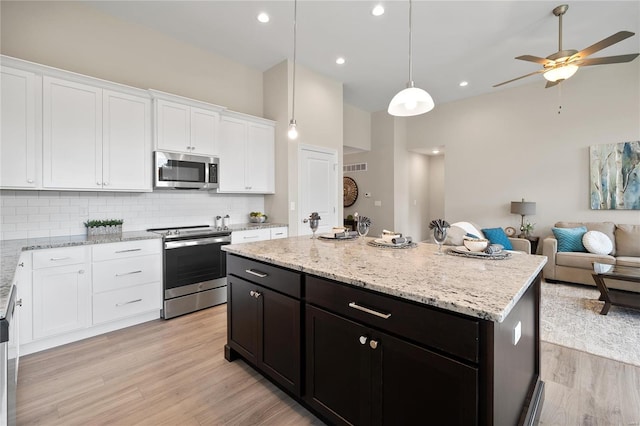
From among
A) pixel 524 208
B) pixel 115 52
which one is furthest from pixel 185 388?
pixel 524 208

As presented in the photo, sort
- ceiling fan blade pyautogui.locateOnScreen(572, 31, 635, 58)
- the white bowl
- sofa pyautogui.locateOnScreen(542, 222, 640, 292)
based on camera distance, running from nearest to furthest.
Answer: the white bowl, ceiling fan blade pyautogui.locateOnScreen(572, 31, 635, 58), sofa pyautogui.locateOnScreen(542, 222, 640, 292)

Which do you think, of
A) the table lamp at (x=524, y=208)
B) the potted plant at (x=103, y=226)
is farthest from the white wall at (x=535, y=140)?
the potted plant at (x=103, y=226)

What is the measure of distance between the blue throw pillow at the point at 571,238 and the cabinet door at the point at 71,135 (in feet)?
20.6

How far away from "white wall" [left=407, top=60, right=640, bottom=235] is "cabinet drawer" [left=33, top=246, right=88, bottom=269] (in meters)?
6.43

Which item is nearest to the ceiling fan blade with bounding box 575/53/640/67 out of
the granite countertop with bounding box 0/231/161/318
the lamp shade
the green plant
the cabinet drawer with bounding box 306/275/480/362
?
the lamp shade

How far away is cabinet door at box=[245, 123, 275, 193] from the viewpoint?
429 cm

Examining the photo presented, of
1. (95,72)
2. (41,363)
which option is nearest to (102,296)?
(41,363)

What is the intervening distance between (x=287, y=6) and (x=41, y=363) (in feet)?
13.3

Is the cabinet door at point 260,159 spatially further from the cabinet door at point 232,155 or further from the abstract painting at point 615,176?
the abstract painting at point 615,176

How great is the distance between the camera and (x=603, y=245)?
4.21 metres

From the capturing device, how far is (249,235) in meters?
3.92

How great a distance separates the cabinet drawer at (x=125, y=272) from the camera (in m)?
2.78

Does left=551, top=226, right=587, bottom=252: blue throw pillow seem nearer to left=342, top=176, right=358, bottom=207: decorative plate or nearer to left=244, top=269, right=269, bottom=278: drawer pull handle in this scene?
left=342, top=176, right=358, bottom=207: decorative plate

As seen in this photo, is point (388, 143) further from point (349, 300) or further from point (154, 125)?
point (349, 300)
